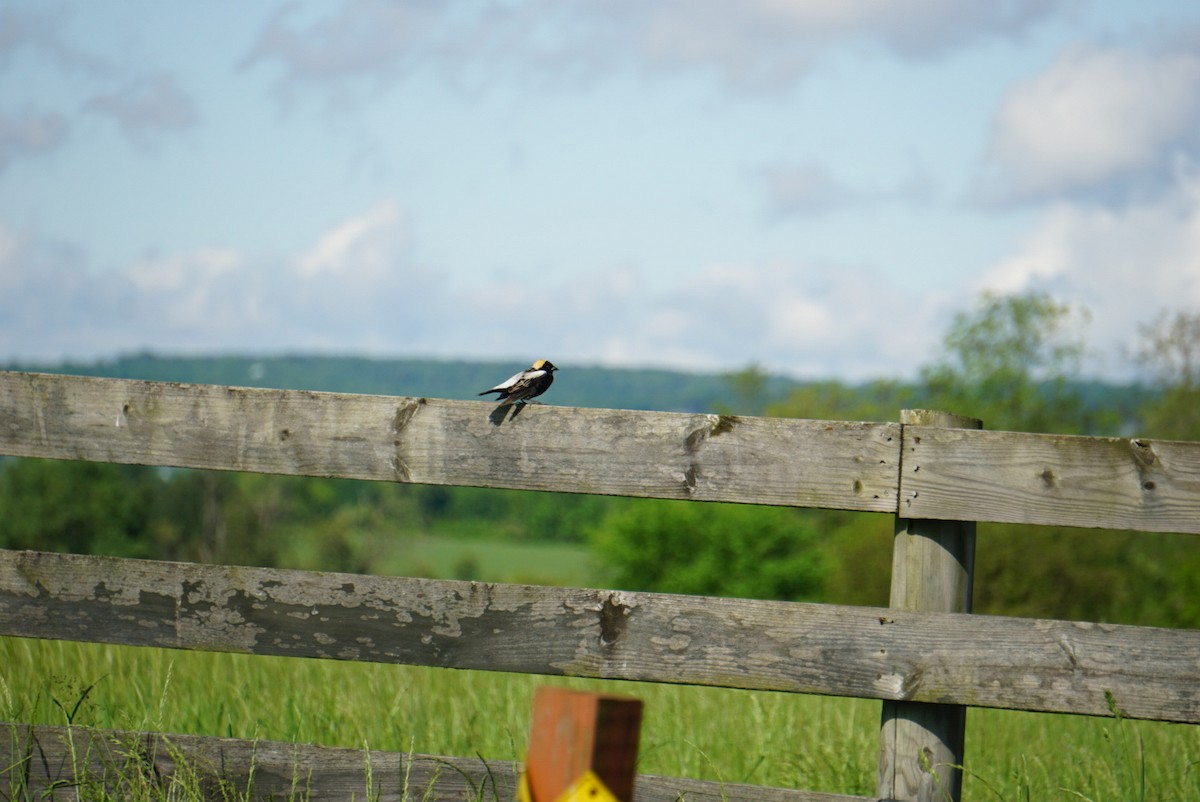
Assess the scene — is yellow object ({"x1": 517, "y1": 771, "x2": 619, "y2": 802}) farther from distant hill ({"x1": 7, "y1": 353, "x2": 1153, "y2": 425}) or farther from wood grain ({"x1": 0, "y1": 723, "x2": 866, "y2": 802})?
distant hill ({"x1": 7, "y1": 353, "x2": 1153, "y2": 425})

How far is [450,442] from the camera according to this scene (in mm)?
2865

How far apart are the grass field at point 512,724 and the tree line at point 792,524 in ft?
55.4

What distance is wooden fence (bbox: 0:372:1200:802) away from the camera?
8.68ft

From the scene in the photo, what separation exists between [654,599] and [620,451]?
0.40 meters

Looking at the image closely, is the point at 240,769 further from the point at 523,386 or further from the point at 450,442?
the point at 523,386

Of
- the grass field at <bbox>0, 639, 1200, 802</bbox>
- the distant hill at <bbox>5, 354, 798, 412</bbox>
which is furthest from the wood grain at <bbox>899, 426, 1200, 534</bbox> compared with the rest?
the distant hill at <bbox>5, 354, 798, 412</bbox>

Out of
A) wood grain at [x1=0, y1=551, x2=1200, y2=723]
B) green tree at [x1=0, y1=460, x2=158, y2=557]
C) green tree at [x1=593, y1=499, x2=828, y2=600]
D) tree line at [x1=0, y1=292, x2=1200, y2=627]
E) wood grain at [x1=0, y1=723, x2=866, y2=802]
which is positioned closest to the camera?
wood grain at [x1=0, y1=551, x2=1200, y2=723]

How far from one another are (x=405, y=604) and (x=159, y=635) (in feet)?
2.27

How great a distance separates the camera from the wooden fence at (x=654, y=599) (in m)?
2.64

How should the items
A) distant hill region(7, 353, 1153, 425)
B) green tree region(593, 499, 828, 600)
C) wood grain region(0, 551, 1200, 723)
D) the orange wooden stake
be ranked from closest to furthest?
the orange wooden stake → wood grain region(0, 551, 1200, 723) → green tree region(593, 499, 828, 600) → distant hill region(7, 353, 1153, 425)

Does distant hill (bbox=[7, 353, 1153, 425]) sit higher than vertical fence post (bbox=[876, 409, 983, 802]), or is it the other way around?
distant hill (bbox=[7, 353, 1153, 425])

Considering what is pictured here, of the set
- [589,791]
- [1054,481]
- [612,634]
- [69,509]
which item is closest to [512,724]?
→ [612,634]

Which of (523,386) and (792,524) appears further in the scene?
(792,524)

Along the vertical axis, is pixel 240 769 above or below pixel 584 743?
below
